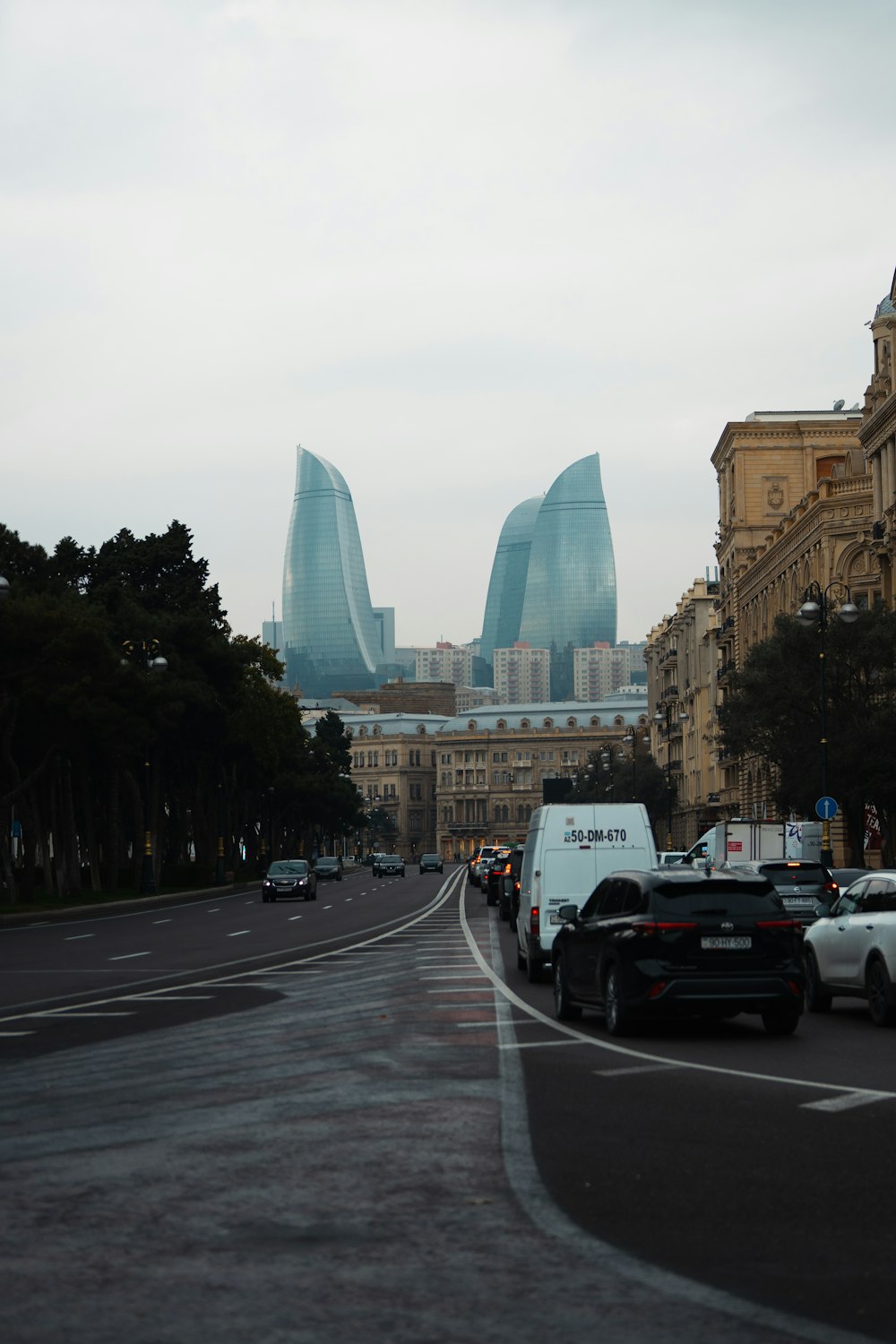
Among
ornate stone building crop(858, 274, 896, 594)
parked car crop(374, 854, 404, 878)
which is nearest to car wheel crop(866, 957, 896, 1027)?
ornate stone building crop(858, 274, 896, 594)

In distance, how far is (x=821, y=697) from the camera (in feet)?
159

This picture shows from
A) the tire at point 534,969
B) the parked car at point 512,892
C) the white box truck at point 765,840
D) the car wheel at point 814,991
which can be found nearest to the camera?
the car wheel at point 814,991

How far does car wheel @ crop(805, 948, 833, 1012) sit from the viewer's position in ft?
68.0

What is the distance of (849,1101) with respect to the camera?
12180 mm

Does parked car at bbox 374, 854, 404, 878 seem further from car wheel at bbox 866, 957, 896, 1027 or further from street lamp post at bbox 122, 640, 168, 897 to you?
car wheel at bbox 866, 957, 896, 1027

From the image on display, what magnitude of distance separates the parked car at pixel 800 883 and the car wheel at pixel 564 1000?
12.2 metres

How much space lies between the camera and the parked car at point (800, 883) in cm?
3088

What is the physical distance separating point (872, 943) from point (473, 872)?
237ft

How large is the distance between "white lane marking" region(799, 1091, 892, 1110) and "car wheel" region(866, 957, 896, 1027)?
6.01 meters

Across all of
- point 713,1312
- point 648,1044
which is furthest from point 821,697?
point 713,1312

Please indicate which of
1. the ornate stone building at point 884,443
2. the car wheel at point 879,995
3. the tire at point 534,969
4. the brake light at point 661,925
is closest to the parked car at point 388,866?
the ornate stone building at point 884,443

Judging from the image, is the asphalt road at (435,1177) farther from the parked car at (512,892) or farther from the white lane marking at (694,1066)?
the parked car at (512,892)

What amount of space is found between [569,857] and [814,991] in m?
4.98

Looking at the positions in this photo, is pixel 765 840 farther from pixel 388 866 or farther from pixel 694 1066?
pixel 388 866
